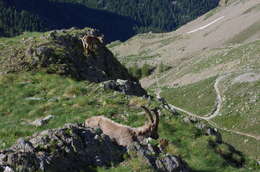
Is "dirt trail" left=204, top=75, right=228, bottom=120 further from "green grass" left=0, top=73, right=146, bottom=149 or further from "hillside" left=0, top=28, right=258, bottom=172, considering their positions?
"green grass" left=0, top=73, right=146, bottom=149

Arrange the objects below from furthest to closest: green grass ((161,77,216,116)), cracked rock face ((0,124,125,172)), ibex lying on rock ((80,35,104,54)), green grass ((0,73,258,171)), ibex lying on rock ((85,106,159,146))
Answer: green grass ((161,77,216,116)), ibex lying on rock ((80,35,104,54)), green grass ((0,73,258,171)), ibex lying on rock ((85,106,159,146)), cracked rock face ((0,124,125,172))

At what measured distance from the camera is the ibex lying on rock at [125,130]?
20.3m

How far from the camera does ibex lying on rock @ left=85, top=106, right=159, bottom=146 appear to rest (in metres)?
20.3

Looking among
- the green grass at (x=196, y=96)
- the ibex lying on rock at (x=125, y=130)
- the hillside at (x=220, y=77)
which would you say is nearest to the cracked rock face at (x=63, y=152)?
the ibex lying on rock at (x=125, y=130)

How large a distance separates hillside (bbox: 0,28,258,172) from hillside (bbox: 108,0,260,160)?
27477mm

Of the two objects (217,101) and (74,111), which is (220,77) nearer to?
(217,101)

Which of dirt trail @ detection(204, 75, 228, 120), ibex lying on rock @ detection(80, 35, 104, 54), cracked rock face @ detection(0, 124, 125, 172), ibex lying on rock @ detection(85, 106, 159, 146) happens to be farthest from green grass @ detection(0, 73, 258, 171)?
dirt trail @ detection(204, 75, 228, 120)

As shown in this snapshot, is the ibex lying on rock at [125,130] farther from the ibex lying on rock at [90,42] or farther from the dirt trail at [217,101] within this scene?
the dirt trail at [217,101]

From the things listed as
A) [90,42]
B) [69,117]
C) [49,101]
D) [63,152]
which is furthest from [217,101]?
[63,152]

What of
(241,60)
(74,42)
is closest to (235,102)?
(241,60)

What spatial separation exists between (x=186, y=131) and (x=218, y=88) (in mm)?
66337

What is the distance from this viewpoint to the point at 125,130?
804 inches

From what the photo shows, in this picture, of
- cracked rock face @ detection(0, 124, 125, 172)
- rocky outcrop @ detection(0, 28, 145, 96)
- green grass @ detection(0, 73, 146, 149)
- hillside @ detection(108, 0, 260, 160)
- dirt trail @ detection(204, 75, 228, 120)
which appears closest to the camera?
cracked rock face @ detection(0, 124, 125, 172)

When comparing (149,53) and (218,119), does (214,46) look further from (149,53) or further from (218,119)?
→ (218,119)
